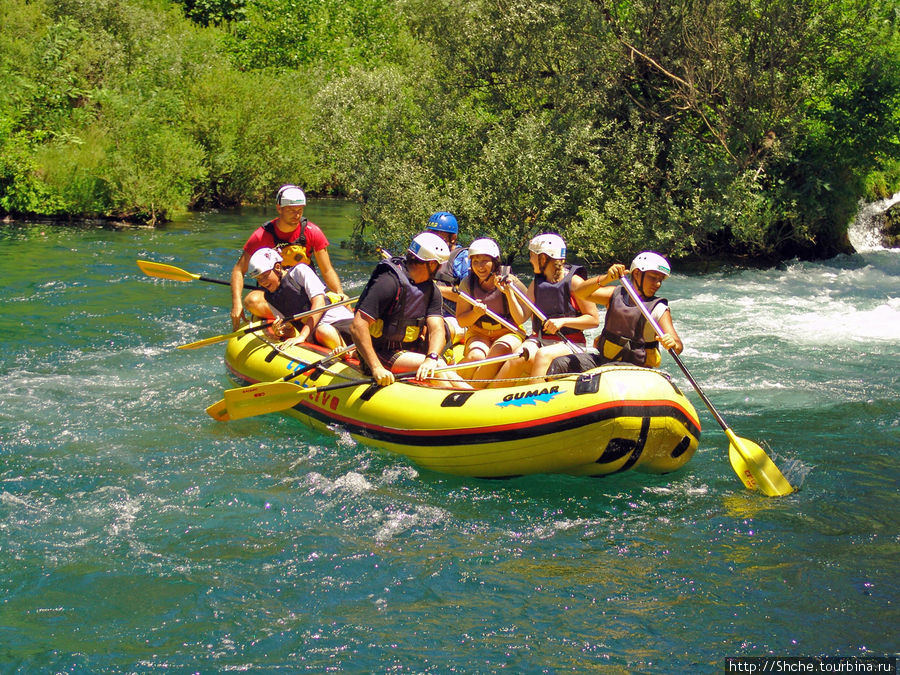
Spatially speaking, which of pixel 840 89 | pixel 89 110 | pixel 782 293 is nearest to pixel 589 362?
pixel 782 293

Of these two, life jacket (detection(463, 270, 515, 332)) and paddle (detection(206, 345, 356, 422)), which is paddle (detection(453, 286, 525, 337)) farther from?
paddle (detection(206, 345, 356, 422))

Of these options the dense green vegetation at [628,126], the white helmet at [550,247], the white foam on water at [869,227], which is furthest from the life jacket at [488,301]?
the white foam on water at [869,227]

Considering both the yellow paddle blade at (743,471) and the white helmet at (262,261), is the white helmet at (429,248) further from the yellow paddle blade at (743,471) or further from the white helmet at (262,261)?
the yellow paddle blade at (743,471)

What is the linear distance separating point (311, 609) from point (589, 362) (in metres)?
2.61

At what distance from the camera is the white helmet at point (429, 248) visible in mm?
5762

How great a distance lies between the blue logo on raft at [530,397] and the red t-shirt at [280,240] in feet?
9.06

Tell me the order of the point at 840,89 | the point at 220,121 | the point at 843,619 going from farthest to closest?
the point at 220,121, the point at 840,89, the point at 843,619

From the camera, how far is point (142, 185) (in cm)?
1662

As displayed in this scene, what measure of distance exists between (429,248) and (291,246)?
238 centimetres

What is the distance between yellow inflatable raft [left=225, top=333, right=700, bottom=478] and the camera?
523cm

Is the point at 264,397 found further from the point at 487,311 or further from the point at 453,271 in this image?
the point at 453,271

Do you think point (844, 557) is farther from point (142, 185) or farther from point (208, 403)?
point (142, 185)

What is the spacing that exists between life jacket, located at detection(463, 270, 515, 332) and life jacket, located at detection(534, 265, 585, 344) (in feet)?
0.86

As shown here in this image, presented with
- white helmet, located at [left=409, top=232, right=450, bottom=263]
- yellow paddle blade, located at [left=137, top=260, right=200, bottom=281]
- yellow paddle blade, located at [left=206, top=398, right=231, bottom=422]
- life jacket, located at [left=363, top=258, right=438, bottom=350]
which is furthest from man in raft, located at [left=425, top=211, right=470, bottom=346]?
yellow paddle blade, located at [left=137, top=260, right=200, bottom=281]
